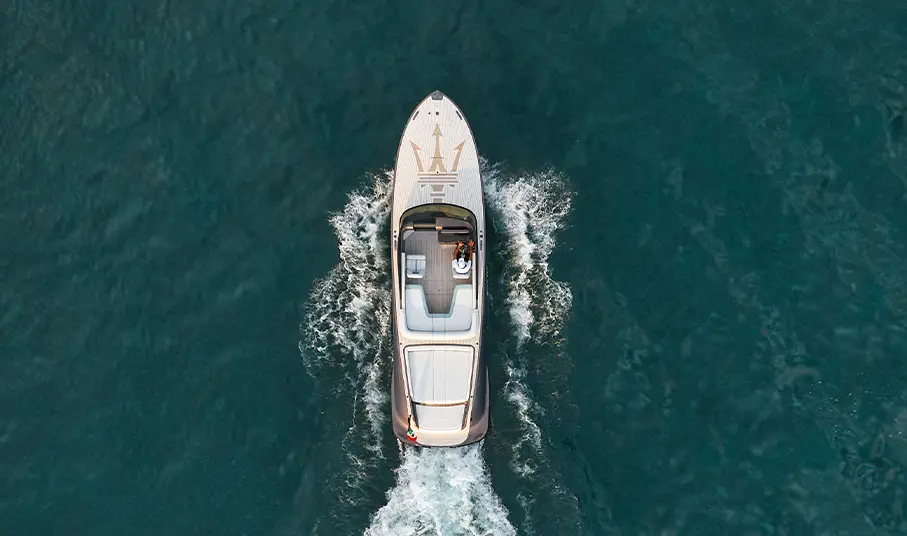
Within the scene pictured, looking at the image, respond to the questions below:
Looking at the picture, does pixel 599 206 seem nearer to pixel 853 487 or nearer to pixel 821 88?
Answer: pixel 821 88

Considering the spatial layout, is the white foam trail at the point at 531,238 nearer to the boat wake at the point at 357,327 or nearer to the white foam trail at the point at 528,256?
the white foam trail at the point at 528,256

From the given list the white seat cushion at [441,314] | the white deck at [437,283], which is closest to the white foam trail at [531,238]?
the white deck at [437,283]

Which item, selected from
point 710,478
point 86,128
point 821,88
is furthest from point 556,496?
point 86,128

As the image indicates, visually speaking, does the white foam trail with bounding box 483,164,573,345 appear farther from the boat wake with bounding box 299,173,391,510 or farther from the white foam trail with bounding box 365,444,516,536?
the white foam trail with bounding box 365,444,516,536

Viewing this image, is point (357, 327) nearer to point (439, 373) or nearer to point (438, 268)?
point (438, 268)

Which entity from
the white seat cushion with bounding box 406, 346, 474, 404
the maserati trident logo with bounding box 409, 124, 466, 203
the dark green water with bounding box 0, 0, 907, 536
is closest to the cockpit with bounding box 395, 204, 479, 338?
the maserati trident logo with bounding box 409, 124, 466, 203
